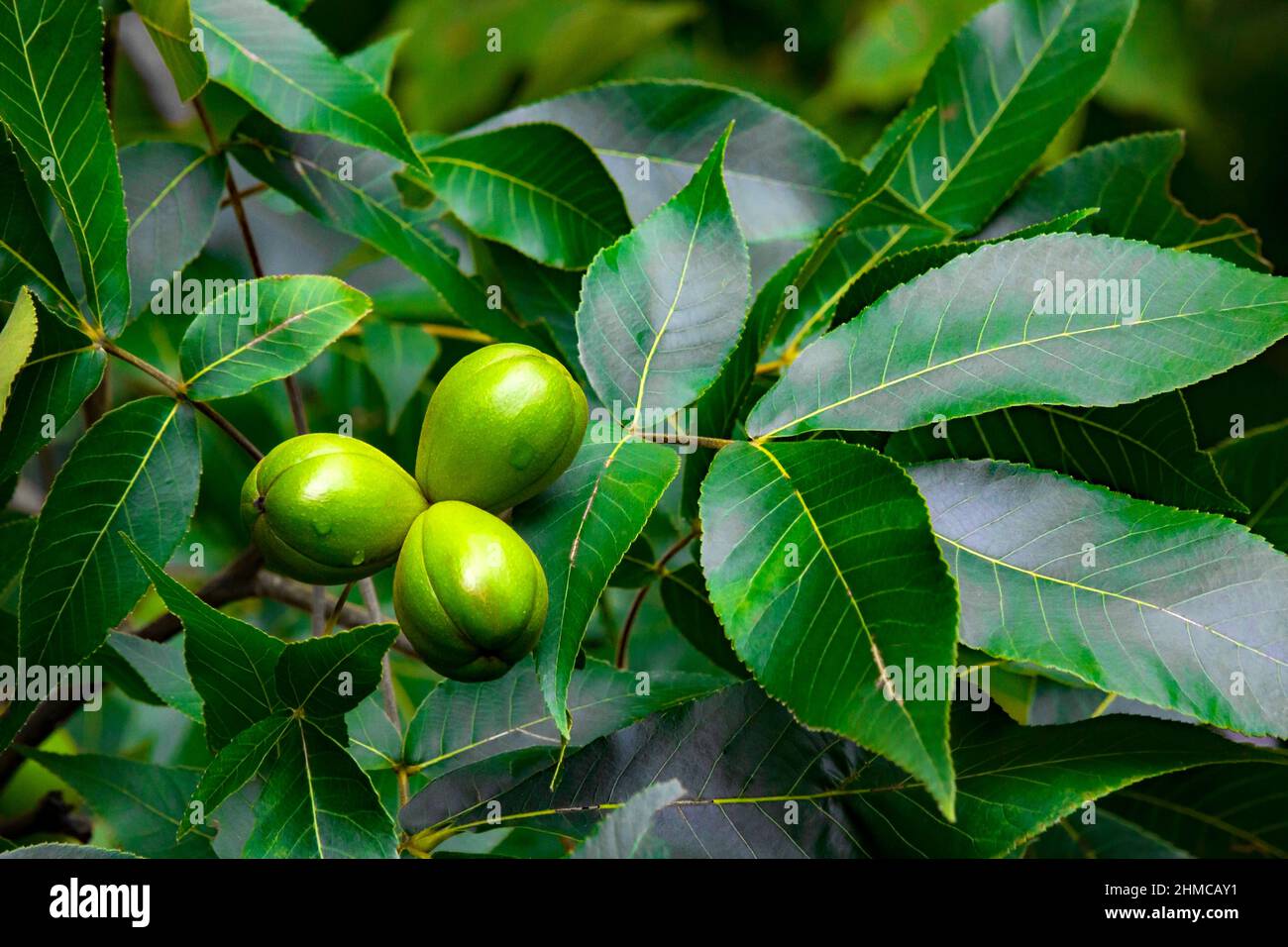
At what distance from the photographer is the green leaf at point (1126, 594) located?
2.25ft

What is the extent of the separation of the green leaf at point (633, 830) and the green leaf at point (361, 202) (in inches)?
18.4

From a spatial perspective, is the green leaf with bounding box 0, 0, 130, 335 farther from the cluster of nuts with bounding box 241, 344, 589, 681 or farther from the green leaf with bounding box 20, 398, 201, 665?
the cluster of nuts with bounding box 241, 344, 589, 681

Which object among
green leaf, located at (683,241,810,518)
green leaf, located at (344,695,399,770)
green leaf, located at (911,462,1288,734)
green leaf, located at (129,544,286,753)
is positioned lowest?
green leaf, located at (344,695,399,770)

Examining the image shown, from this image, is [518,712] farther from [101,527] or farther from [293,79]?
[293,79]

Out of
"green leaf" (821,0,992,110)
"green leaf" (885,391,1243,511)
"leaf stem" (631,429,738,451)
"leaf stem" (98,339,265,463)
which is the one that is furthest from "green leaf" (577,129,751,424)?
"green leaf" (821,0,992,110)

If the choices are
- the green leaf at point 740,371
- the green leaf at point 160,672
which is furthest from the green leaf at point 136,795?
the green leaf at point 740,371

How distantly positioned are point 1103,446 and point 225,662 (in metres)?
0.62

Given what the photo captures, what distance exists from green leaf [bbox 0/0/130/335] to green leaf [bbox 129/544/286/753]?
0.91 feet

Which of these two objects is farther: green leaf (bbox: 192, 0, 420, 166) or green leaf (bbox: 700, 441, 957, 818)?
green leaf (bbox: 192, 0, 420, 166)

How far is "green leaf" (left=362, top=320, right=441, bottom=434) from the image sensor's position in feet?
4.15

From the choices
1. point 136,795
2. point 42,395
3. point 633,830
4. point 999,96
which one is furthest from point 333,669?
point 999,96

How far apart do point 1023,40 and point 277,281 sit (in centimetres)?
70

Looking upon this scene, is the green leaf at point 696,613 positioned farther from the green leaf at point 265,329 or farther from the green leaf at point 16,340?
the green leaf at point 16,340

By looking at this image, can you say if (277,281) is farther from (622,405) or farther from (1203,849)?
(1203,849)
